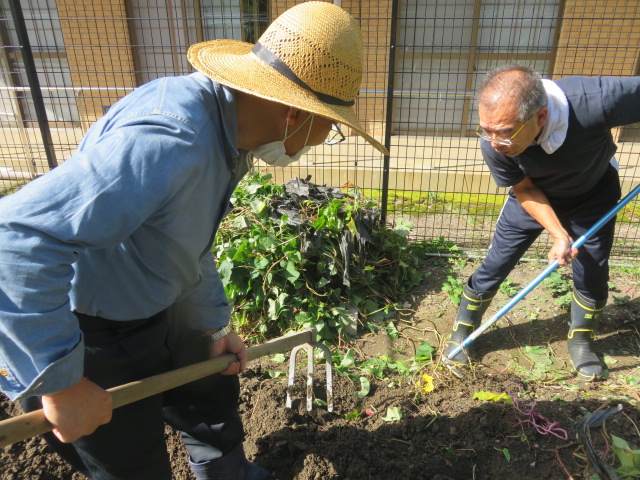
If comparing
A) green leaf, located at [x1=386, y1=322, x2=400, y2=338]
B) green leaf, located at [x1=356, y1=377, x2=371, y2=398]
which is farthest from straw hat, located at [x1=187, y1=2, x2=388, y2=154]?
green leaf, located at [x1=386, y1=322, x2=400, y2=338]

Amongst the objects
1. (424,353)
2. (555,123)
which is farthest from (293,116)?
(424,353)

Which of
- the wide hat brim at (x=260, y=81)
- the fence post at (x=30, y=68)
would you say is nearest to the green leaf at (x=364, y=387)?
the wide hat brim at (x=260, y=81)

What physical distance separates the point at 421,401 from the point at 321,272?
3.64 feet

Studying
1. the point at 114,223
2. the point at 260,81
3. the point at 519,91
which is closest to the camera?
the point at 114,223

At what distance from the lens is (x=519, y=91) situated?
2.27m

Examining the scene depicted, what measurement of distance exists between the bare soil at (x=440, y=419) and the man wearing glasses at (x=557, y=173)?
0.22 m

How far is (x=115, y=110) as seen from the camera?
1190 millimetres

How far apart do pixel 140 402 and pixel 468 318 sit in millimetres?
2311

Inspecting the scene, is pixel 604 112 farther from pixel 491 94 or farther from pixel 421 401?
pixel 421 401

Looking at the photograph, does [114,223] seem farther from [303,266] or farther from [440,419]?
[303,266]

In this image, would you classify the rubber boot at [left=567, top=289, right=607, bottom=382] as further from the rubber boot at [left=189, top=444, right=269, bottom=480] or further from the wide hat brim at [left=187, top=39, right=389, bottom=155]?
the wide hat brim at [left=187, top=39, right=389, bottom=155]

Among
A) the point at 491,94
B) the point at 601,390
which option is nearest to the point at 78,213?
the point at 491,94

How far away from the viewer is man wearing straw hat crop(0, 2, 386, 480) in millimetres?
1005

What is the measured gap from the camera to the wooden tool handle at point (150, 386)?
4.01 feet
